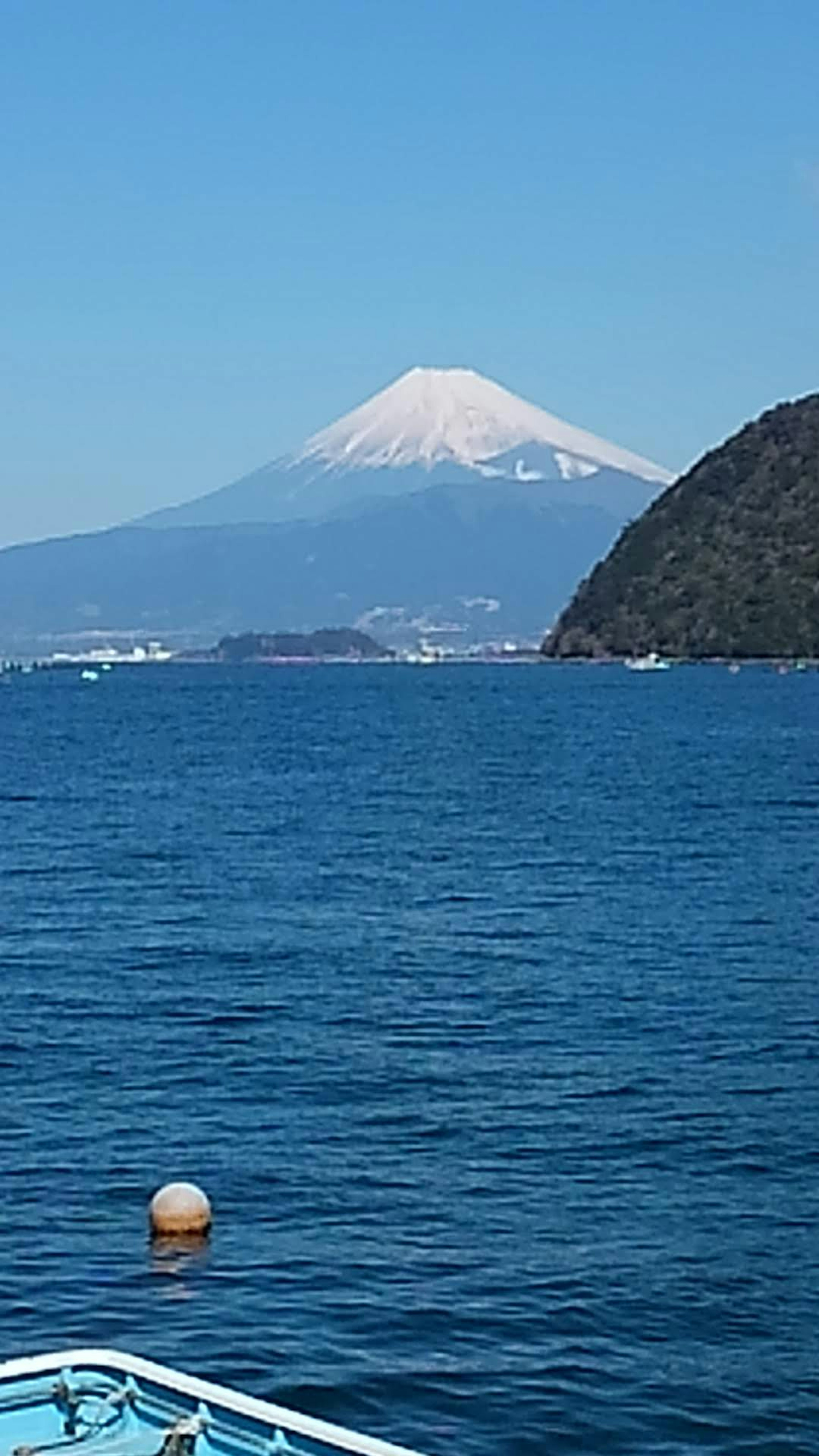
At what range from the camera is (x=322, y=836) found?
62000 mm

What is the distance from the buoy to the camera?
20375mm

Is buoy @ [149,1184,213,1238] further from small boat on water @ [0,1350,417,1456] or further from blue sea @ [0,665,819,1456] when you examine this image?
small boat on water @ [0,1350,417,1456]

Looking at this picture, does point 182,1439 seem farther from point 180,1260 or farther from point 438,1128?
point 438,1128

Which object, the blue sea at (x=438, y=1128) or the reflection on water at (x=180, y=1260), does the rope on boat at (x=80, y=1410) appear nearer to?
the blue sea at (x=438, y=1128)

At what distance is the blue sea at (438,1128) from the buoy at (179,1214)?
0.94 feet

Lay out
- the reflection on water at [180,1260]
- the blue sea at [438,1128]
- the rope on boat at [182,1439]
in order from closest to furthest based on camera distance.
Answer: the rope on boat at [182,1439], the blue sea at [438,1128], the reflection on water at [180,1260]

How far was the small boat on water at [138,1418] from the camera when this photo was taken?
11.6 metres

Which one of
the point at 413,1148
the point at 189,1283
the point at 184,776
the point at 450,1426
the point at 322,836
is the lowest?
the point at 450,1426

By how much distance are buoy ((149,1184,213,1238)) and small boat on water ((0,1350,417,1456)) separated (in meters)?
7.37

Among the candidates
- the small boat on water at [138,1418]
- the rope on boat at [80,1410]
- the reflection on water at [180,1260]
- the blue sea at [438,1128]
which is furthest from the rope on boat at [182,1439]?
the reflection on water at [180,1260]

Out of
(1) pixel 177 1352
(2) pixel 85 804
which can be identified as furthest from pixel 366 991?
(2) pixel 85 804

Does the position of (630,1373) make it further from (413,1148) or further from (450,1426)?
(413,1148)

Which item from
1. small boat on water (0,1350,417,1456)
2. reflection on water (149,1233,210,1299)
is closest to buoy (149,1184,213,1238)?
reflection on water (149,1233,210,1299)

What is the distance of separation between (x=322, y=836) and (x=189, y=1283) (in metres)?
42.8
